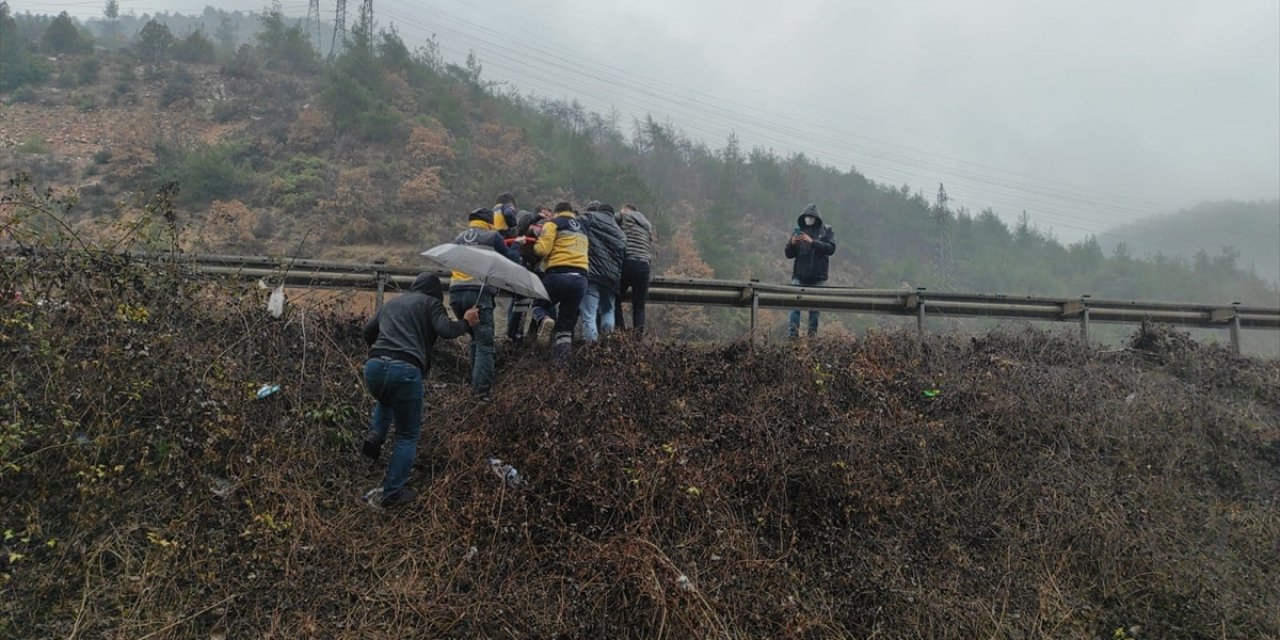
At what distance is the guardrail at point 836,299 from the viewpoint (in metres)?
7.01

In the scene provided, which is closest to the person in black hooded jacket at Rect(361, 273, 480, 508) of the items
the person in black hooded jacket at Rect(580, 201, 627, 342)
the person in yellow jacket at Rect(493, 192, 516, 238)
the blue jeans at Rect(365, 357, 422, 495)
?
the blue jeans at Rect(365, 357, 422, 495)

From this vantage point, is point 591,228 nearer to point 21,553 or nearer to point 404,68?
point 21,553

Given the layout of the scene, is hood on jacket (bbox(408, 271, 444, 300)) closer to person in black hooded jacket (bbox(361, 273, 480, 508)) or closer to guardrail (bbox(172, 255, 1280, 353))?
person in black hooded jacket (bbox(361, 273, 480, 508))

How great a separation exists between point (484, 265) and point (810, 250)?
5000 mm

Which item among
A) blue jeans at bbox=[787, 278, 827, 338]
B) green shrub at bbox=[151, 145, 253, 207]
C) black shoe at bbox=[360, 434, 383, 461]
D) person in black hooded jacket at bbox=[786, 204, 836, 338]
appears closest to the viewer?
black shoe at bbox=[360, 434, 383, 461]

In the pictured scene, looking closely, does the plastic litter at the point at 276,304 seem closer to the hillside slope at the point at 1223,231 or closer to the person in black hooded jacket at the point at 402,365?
the person in black hooded jacket at the point at 402,365

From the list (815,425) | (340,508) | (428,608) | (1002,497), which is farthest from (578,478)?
(1002,497)

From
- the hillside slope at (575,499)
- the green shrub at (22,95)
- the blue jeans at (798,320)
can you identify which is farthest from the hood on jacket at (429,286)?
the green shrub at (22,95)

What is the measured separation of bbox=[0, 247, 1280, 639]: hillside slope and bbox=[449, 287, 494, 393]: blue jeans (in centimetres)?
28

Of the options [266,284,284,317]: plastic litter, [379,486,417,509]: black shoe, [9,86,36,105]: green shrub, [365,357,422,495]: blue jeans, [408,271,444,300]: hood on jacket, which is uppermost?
[9,86,36,105]: green shrub

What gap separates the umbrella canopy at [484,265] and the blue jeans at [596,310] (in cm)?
126

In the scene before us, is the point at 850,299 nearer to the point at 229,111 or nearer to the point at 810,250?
the point at 810,250

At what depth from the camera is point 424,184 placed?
2581 cm

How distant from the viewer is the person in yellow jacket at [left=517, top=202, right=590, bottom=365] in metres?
6.80
